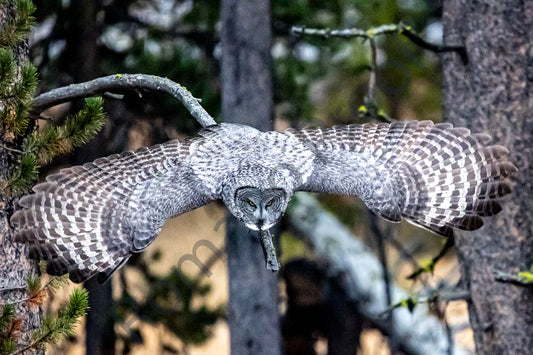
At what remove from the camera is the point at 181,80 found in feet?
28.0

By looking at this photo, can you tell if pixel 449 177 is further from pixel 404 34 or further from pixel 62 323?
pixel 62 323

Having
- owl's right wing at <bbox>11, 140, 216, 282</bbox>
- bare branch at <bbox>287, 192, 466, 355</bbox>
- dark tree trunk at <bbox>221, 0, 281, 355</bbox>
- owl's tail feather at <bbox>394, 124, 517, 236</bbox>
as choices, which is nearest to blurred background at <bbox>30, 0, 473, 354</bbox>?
bare branch at <bbox>287, 192, 466, 355</bbox>

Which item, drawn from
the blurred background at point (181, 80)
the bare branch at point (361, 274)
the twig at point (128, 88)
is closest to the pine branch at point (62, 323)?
the twig at point (128, 88)

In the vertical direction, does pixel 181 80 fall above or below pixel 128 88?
below

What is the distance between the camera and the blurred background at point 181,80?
856 cm

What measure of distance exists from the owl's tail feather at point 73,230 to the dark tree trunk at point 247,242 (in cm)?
384

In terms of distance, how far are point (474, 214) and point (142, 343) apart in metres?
5.73

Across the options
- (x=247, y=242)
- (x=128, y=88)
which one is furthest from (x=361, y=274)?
(x=128, y=88)

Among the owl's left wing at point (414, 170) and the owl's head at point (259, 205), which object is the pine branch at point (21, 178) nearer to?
the owl's head at point (259, 205)

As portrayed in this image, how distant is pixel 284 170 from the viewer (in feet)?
13.3

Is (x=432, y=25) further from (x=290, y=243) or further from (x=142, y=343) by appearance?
(x=142, y=343)

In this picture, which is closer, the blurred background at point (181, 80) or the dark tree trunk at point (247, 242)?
the dark tree trunk at point (247, 242)

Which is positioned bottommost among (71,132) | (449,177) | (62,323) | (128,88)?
(62,323)

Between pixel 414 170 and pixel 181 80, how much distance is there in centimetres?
443
